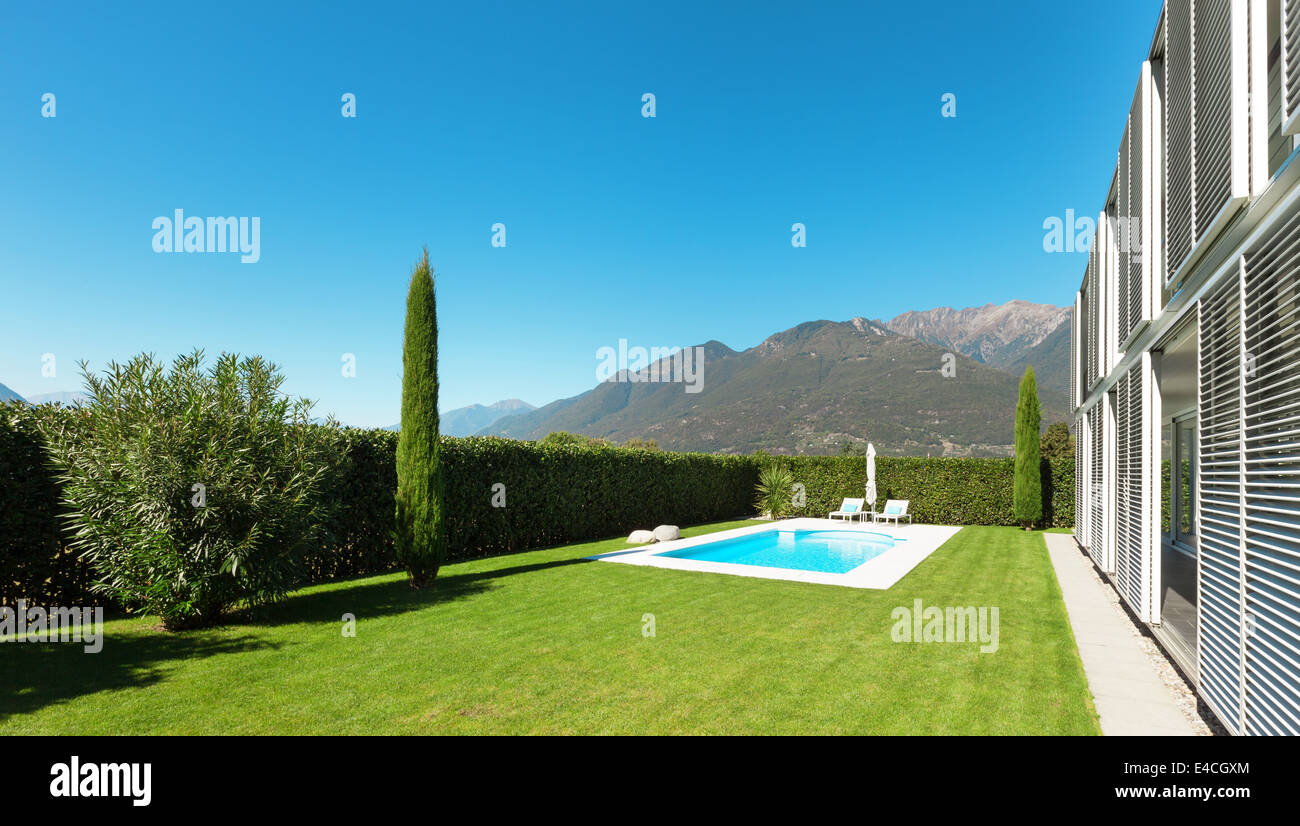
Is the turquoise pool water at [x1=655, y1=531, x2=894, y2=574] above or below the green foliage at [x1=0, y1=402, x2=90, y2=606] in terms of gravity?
below

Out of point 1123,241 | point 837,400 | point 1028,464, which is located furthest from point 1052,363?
point 1123,241

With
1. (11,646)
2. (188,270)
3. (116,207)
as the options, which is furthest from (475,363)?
(11,646)

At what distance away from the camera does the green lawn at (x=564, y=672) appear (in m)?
3.87

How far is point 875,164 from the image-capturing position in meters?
26.3

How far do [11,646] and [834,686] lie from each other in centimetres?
777

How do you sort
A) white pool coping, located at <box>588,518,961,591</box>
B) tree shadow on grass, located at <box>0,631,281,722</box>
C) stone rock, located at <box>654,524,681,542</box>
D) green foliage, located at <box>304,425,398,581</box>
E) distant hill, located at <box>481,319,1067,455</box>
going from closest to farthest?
tree shadow on grass, located at <box>0,631,281,722</box>
white pool coping, located at <box>588,518,961,591</box>
green foliage, located at <box>304,425,398,581</box>
stone rock, located at <box>654,524,681,542</box>
distant hill, located at <box>481,319,1067,455</box>

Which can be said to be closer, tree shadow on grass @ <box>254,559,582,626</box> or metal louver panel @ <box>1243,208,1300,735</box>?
metal louver panel @ <box>1243,208,1300,735</box>

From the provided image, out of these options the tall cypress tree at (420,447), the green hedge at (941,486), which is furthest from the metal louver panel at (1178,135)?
the green hedge at (941,486)

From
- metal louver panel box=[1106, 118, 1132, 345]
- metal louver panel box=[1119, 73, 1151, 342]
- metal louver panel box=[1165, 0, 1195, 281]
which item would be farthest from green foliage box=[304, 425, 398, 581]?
metal louver panel box=[1106, 118, 1132, 345]

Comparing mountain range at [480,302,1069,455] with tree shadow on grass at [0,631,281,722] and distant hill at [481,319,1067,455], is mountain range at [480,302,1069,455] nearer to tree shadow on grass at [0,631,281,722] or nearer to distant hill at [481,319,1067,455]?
distant hill at [481,319,1067,455]

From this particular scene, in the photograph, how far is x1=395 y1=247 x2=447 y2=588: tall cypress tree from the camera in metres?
8.64

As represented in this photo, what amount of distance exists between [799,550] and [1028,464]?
840cm

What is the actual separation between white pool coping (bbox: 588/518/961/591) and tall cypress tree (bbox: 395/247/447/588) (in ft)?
12.7

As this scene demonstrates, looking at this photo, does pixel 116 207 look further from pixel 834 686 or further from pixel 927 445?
pixel 927 445
